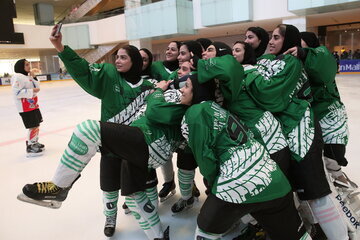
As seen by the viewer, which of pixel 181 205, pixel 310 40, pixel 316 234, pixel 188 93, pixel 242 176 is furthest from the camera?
pixel 181 205

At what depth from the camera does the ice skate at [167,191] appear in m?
3.14

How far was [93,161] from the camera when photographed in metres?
4.54

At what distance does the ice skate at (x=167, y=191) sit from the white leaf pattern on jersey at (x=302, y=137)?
5.25 feet

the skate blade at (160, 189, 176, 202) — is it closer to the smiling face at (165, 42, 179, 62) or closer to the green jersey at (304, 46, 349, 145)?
the smiling face at (165, 42, 179, 62)

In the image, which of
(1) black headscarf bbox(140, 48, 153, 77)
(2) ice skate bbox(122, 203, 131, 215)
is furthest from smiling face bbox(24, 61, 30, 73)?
(2) ice skate bbox(122, 203, 131, 215)

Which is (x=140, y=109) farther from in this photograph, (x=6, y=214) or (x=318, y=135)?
(x=6, y=214)

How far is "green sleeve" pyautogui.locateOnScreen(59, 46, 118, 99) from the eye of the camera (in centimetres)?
221

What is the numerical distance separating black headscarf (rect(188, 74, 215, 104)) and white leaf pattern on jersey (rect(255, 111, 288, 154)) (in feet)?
1.28

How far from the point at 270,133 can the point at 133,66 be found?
1.17 metres

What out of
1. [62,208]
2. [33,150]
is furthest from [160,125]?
[33,150]

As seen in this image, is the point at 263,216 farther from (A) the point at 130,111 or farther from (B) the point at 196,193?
(B) the point at 196,193

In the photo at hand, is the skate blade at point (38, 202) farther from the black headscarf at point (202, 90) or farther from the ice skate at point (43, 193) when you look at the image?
the black headscarf at point (202, 90)

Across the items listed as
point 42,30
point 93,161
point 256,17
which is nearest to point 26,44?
point 42,30

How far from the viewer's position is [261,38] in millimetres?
2545
